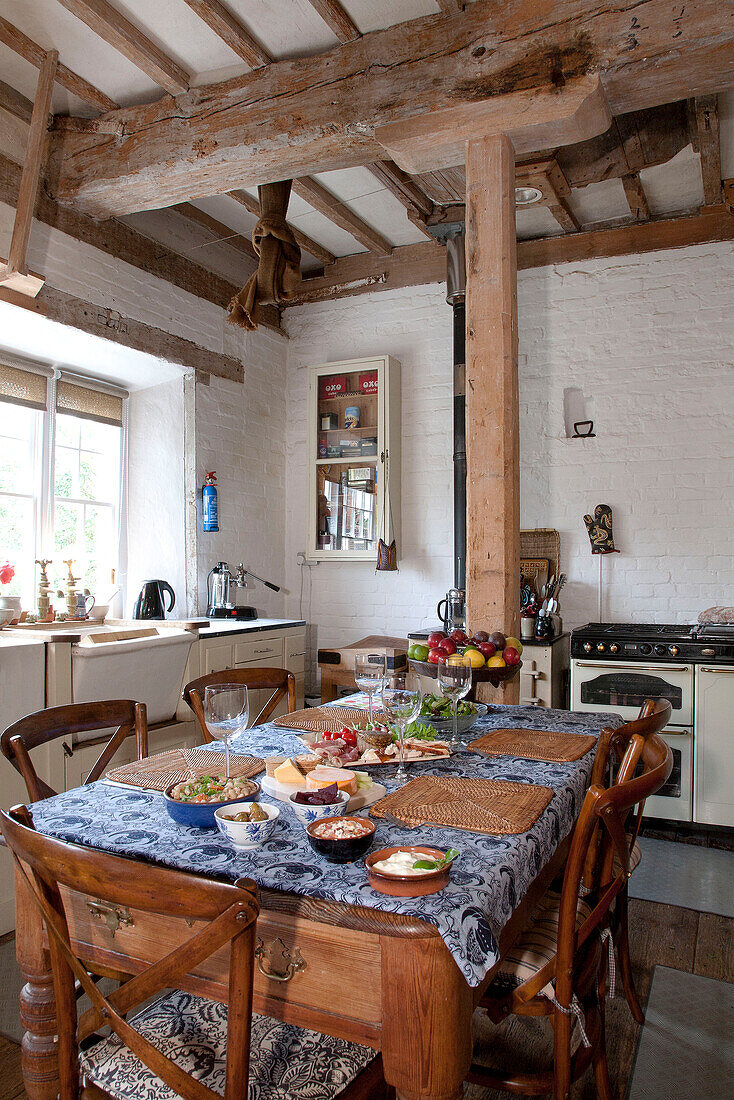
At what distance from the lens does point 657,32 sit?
2.52 metres

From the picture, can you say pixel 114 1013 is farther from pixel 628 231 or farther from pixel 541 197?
pixel 628 231

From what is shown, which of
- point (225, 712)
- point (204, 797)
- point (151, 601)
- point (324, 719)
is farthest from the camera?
point (151, 601)

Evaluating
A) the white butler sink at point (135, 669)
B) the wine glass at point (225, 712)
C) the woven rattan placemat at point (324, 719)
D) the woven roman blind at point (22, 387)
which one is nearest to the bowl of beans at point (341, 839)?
the wine glass at point (225, 712)

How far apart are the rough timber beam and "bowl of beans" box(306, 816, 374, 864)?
2.53 meters

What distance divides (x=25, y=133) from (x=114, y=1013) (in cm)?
367

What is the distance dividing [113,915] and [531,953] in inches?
33.8

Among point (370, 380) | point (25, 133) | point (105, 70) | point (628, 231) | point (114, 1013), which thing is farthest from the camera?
point (370, 380)

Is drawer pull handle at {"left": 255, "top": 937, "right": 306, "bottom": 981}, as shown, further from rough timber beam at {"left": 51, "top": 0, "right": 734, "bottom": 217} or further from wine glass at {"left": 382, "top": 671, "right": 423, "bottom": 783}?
rough timber beam at {"left": 51, "top": 0, "right": 734, "bottom": 217}

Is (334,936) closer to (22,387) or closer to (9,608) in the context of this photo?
(9,608)

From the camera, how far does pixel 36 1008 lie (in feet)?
4.43

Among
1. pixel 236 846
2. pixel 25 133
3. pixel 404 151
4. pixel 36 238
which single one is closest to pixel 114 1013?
pixel 236 846

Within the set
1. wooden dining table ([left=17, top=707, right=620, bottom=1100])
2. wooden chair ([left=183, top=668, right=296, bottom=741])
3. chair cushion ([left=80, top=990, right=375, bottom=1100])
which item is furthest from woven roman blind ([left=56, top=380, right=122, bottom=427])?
chair cushion ([left=80, top=990, right=375, bottom=1100])

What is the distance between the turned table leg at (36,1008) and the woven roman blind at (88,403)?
3.33 m

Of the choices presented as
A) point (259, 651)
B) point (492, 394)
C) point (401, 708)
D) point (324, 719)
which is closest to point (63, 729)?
point (324, 719)
